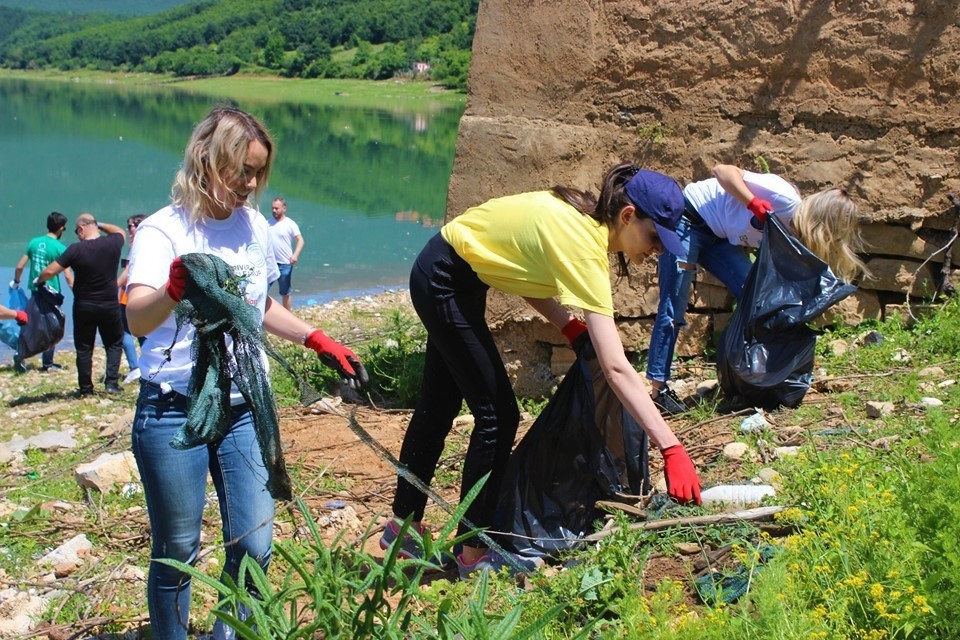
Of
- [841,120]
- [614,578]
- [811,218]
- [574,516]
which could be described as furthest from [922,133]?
[614,578]

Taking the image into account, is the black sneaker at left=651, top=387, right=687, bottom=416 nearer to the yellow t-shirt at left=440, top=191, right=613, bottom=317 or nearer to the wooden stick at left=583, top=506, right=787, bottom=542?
the wooden stick at left=583, top=506, right=787, bottom=542

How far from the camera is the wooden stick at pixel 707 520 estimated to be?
3488mm

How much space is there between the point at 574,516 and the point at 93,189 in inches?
890

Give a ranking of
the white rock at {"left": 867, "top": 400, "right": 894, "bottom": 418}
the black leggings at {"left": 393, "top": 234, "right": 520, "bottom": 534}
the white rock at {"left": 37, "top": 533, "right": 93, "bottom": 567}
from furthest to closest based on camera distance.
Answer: the white rock at {"left": 867, "top": 400, "right": 894, "bottom": 418}, the white rock at {"left": 37, "top": 533, "right": 93, "bottom": 567}, the black leggings at {"left": 393, "top": 234, "right": 520, "bottom": 534}

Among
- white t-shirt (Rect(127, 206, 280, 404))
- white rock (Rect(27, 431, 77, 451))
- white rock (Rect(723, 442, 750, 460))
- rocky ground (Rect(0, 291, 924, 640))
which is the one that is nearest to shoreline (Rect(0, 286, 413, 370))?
white rock (Rect(27, 431, 77, 451))

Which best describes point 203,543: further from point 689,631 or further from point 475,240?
point 689,631

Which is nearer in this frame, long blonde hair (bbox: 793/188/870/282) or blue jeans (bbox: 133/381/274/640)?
blue jeans (bbox: 133/381/274/640)

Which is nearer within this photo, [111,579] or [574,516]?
[574,516]

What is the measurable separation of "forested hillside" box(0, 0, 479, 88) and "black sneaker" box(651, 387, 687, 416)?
5027 centimetres

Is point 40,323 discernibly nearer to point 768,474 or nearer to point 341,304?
point 341,304

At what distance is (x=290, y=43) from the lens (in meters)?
77.3

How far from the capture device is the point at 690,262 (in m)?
5.31

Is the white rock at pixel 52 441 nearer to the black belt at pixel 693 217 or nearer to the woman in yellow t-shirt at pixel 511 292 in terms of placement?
the woman in yellow t-shirt at pixel 511 292

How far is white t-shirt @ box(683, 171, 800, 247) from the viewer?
200 inches
